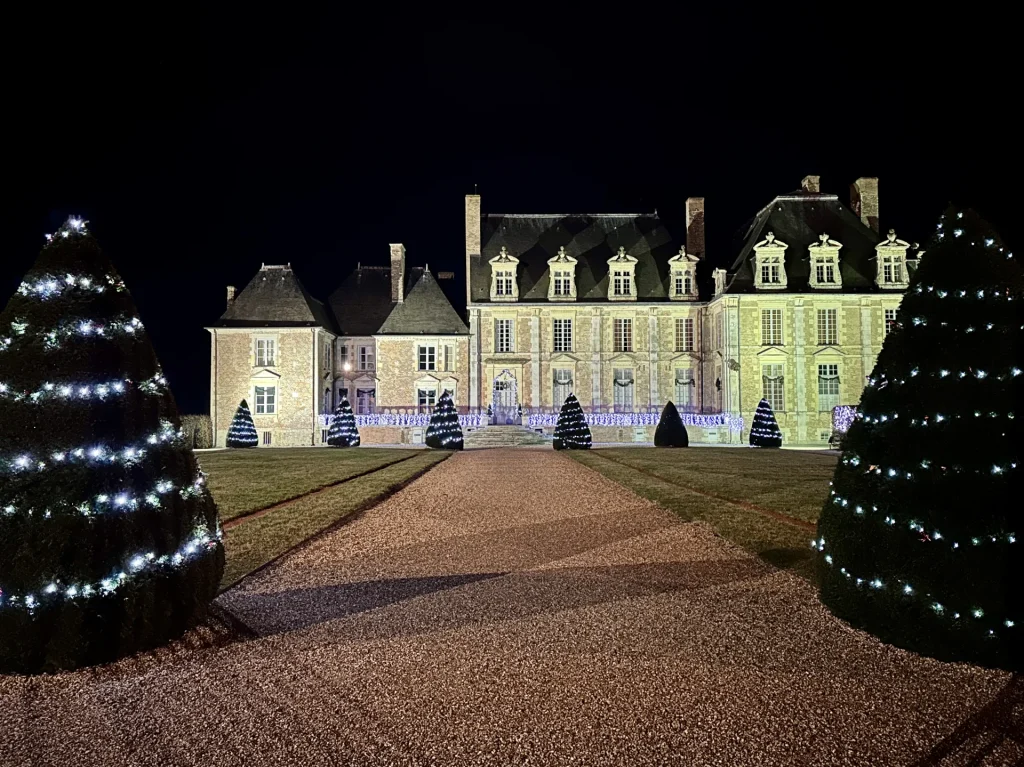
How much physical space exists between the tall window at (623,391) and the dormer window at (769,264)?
6727 mm

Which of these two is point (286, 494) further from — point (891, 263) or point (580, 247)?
point (891, 263)


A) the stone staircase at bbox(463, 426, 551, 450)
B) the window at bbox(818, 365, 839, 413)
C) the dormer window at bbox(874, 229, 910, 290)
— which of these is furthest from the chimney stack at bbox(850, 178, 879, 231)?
the stone staircase at bbox(463, 426, 551, 450)

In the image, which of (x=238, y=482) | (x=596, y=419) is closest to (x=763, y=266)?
(x=596, y=419)

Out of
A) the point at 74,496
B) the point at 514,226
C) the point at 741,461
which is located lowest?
the point at 741,461

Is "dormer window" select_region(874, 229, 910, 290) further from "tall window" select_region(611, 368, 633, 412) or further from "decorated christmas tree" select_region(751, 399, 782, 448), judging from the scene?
"tall window" select_region(611, 368, 633, 412)

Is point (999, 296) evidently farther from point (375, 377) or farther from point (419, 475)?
point (375, 377)

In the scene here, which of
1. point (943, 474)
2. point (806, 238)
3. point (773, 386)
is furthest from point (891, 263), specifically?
point (943, 474)

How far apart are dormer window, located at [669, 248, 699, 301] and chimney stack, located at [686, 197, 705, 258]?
4.74 feet

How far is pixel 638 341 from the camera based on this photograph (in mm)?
33656

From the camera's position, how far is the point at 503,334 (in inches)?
1323

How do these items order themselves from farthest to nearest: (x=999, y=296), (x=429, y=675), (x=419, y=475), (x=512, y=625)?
(x=419, y=475) < (x=512, y=625) < (x=999, y=296) < (x=429, y=675)

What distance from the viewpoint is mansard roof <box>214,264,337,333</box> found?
3347 centimetres

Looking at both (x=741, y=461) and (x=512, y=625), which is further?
(x=741, y=461)

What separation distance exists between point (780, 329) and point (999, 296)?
93.3 feet
